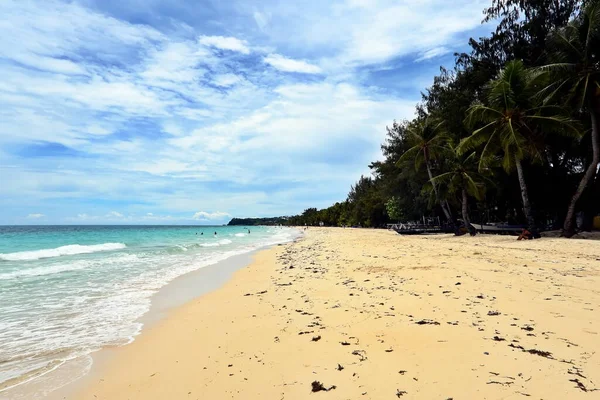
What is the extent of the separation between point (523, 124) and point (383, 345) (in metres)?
22.6

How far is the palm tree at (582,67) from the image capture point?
756 inches

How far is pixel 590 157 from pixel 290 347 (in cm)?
3174

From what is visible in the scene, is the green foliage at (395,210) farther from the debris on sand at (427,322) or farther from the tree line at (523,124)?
the debris on sand at (427,322)

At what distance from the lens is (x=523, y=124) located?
69.9ft

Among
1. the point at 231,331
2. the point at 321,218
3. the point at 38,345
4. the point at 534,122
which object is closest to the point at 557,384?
the point at 231,331

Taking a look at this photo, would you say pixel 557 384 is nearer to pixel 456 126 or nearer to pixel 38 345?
pixel 38 345

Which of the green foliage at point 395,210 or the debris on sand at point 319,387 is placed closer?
the debris on sand at point 319,387

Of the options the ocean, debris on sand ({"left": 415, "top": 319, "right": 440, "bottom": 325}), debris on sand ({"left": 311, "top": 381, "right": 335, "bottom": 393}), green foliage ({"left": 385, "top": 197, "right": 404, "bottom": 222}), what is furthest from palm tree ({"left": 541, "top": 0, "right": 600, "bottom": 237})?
green foliage ({"left": 385, "top": 197, "right": 404, "bottom": 222})

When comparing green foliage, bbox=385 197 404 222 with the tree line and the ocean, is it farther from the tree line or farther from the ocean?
the ocean

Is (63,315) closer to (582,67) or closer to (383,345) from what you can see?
(383,345)

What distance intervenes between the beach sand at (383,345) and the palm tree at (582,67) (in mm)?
15873

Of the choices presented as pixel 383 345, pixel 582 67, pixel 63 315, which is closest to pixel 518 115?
pixel 582 67

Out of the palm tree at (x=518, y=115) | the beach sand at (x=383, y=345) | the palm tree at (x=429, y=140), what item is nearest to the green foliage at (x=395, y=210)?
the palm tree at (x=429, y=140)

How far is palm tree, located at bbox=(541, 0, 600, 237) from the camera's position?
1920 centimetres
